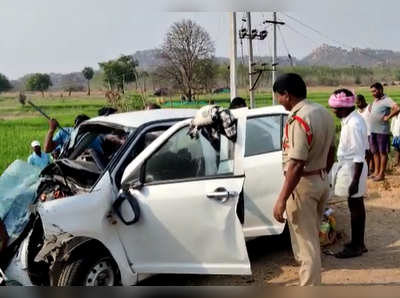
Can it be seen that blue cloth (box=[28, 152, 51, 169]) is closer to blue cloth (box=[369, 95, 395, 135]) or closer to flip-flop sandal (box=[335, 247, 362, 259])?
flip-flop sandal (box=[335, 247, 362, 259])

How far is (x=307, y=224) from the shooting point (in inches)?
133

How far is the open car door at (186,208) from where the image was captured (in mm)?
3531

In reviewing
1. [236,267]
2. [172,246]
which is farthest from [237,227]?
[172,246]

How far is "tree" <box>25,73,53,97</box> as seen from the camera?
20677 mm

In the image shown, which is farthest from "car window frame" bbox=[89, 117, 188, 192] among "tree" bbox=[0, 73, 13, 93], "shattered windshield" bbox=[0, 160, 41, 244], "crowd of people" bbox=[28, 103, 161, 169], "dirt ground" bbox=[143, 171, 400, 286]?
"tree" bbox=[0, 73, 13, 93]

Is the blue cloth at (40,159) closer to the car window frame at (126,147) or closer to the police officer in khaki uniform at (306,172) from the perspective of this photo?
the car window frame at (126,147)

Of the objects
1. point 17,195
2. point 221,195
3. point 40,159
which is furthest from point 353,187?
point 40,159

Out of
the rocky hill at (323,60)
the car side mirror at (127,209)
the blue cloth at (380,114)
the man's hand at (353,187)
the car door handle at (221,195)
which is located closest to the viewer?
the car door handle at (221,195)

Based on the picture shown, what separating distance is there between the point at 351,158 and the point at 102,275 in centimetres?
260

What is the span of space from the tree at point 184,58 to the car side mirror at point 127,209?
15.0m

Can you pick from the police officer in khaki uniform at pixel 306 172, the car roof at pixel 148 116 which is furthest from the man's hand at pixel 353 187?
the police officer in khaki uniform at pixel 306 172

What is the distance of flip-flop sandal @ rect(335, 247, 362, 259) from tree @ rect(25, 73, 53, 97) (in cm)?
1775

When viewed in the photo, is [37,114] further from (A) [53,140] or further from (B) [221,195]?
(B) [221,195]

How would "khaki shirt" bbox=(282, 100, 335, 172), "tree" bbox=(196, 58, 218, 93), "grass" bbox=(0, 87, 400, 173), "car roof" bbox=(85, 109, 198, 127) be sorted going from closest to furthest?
"khaki shirt" bbox=(282, 100, 335, 172), "car roof" bbox=(85, 109, 198, 127), "grass" bbox=(0, 87, 400, 173), "tree" bbox=(196, 58, 218, 93)
